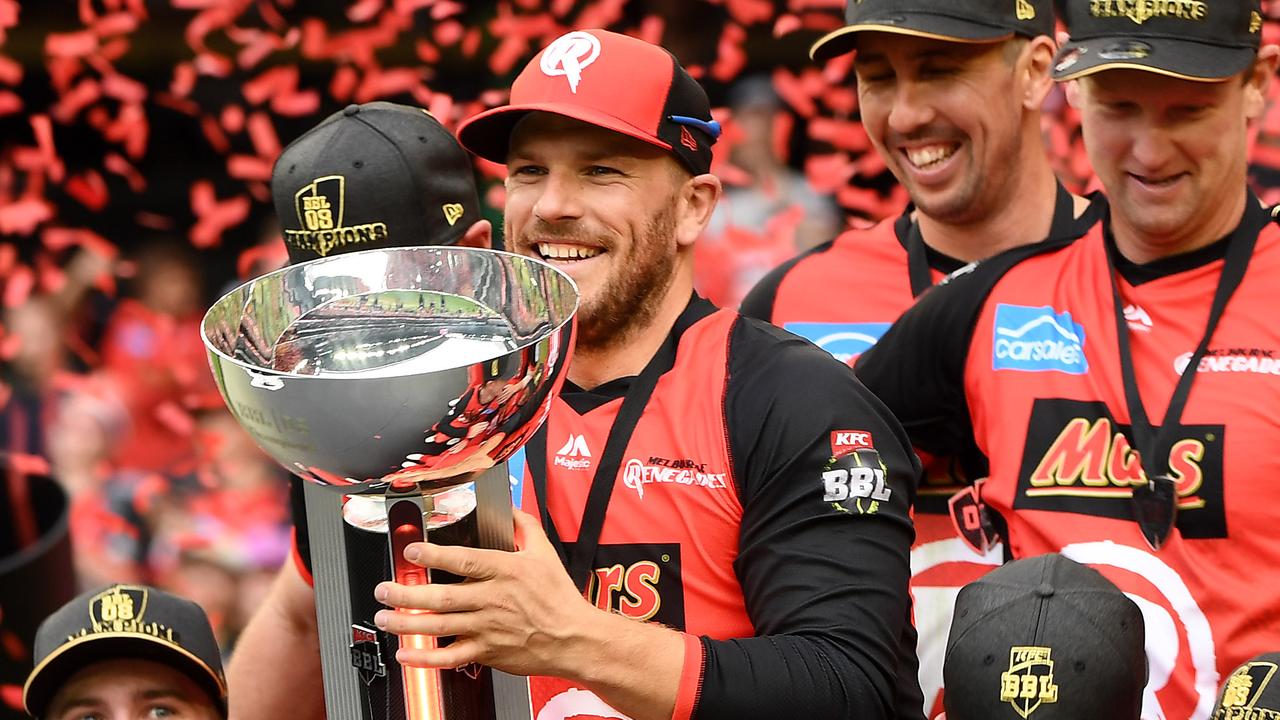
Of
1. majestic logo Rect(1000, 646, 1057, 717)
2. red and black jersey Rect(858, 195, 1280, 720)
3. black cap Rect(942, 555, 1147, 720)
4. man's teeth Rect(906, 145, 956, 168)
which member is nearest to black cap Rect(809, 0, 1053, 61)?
man's teeth Rect(906, 145, 956, 168)

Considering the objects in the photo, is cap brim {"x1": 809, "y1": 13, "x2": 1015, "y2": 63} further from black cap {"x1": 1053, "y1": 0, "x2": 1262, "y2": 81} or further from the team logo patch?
the team logo patch

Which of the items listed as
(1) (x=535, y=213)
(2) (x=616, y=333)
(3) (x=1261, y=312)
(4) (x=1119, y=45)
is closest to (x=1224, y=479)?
(3) (x=1261, y=312)

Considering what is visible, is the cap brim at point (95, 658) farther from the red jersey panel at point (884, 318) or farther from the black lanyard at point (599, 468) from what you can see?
the red jersey panel at point (884, 318)

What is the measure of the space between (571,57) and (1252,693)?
4.38 ft

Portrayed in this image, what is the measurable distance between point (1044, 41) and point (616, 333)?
4.56 feet

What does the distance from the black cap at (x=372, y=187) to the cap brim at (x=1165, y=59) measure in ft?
3.62

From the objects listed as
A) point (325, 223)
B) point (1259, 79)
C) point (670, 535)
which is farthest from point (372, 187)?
point (1259, 79)

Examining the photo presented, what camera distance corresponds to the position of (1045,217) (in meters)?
3.64

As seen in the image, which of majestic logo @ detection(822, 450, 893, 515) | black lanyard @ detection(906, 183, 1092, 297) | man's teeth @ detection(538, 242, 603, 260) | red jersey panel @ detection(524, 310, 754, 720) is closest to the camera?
majestic logo @ detection(822, 450, 893, 515)

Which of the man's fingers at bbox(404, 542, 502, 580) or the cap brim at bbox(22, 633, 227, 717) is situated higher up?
the man's fingers at bbox(404, 542, 502, 580)

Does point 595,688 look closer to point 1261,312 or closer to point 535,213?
point 535,213

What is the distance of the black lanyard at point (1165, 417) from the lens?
2.86m

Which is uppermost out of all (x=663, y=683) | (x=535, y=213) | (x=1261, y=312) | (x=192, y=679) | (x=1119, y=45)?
(x=1119, y=45)

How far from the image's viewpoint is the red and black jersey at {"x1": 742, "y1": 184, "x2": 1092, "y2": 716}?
10.8ft
